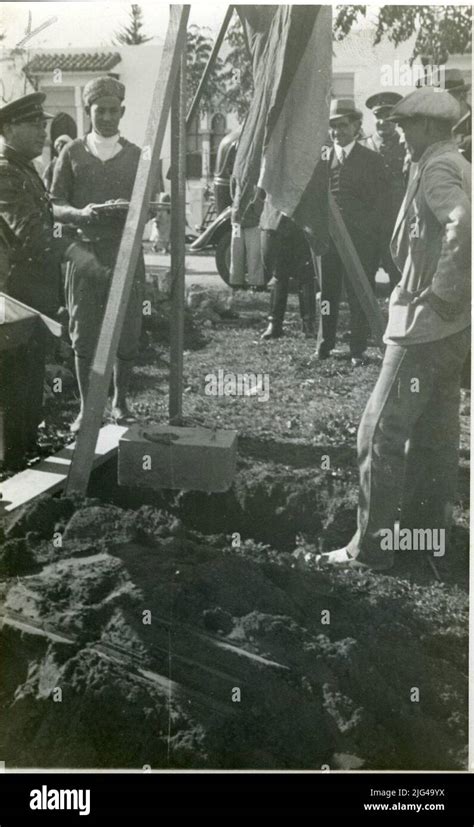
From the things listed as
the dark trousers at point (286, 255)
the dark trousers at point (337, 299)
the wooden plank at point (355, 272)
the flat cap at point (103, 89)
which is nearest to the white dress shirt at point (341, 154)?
the dark trousers at point (337, 299)

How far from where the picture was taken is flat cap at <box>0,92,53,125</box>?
348 centimetres

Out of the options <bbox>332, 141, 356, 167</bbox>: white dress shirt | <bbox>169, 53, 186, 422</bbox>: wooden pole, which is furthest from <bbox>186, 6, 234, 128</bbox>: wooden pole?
<bbox>332, 141, 356, 167</bbox>: white dress shirt

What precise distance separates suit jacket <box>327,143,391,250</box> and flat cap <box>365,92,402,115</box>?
0.64 m

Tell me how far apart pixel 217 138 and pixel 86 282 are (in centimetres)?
107

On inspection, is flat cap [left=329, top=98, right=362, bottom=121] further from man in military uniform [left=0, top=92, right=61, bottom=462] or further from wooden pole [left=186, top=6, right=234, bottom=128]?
man in military uniform [left=0, top=92, right=61, bottom=462]

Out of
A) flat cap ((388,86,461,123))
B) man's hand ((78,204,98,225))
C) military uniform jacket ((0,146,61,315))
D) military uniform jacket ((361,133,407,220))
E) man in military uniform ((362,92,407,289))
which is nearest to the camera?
flat cap ((388,86,461,123))

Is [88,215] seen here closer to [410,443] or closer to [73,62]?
[73,62]

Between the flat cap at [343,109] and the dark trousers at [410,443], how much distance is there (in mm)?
1511

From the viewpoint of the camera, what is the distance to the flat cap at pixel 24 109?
3.48 m

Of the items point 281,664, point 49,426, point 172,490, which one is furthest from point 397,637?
point 49,426

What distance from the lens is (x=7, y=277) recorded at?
364 cm

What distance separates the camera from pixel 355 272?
12.7 ft

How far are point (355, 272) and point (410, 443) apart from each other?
96cm
